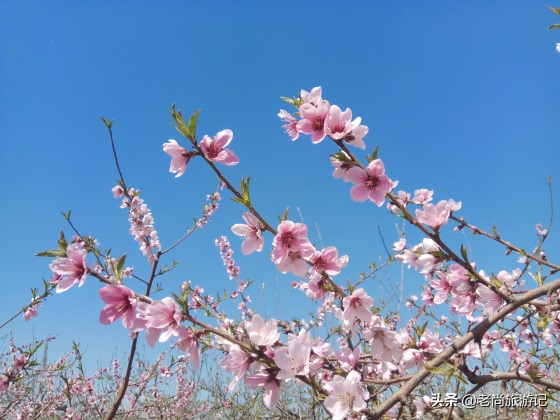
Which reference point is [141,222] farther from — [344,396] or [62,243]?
[344,396]

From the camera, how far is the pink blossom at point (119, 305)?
1167 millimetres

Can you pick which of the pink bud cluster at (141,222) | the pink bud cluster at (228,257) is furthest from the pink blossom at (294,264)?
the pink bud cluster at (228,257)

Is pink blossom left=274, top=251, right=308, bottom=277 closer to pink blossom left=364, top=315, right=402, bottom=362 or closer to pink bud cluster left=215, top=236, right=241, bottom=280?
pink blossom left=364, top=315, right=402, bottom=362

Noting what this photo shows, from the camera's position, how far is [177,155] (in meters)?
1.50

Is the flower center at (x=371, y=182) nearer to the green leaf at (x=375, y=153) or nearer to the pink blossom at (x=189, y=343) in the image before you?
the green leaf at (x=375, y=153)

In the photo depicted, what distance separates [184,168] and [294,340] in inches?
31.8

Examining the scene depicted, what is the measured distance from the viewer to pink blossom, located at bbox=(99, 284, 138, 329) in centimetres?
117

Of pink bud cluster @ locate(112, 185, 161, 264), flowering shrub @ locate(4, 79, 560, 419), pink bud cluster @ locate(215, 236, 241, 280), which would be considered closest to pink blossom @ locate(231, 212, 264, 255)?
flowering shrub @ locate(4, 79, 560, 419)

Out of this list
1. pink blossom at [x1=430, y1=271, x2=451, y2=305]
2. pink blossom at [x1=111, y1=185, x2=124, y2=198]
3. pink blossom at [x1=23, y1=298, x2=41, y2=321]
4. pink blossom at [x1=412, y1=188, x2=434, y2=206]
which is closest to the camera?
pink blossom at [x1=430, y1=271, x2=451, y2=305]

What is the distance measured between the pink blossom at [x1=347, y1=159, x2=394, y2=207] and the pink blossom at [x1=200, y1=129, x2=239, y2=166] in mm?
490

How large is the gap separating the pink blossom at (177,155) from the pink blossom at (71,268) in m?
0.47


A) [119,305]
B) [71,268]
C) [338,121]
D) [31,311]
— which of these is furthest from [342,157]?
[31,311]

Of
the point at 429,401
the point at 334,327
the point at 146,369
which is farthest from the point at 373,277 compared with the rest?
the point at 146,369

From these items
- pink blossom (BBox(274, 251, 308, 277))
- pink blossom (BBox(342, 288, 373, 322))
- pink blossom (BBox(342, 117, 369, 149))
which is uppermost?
pink blossom (BBox(342, 117, 369, 149))
